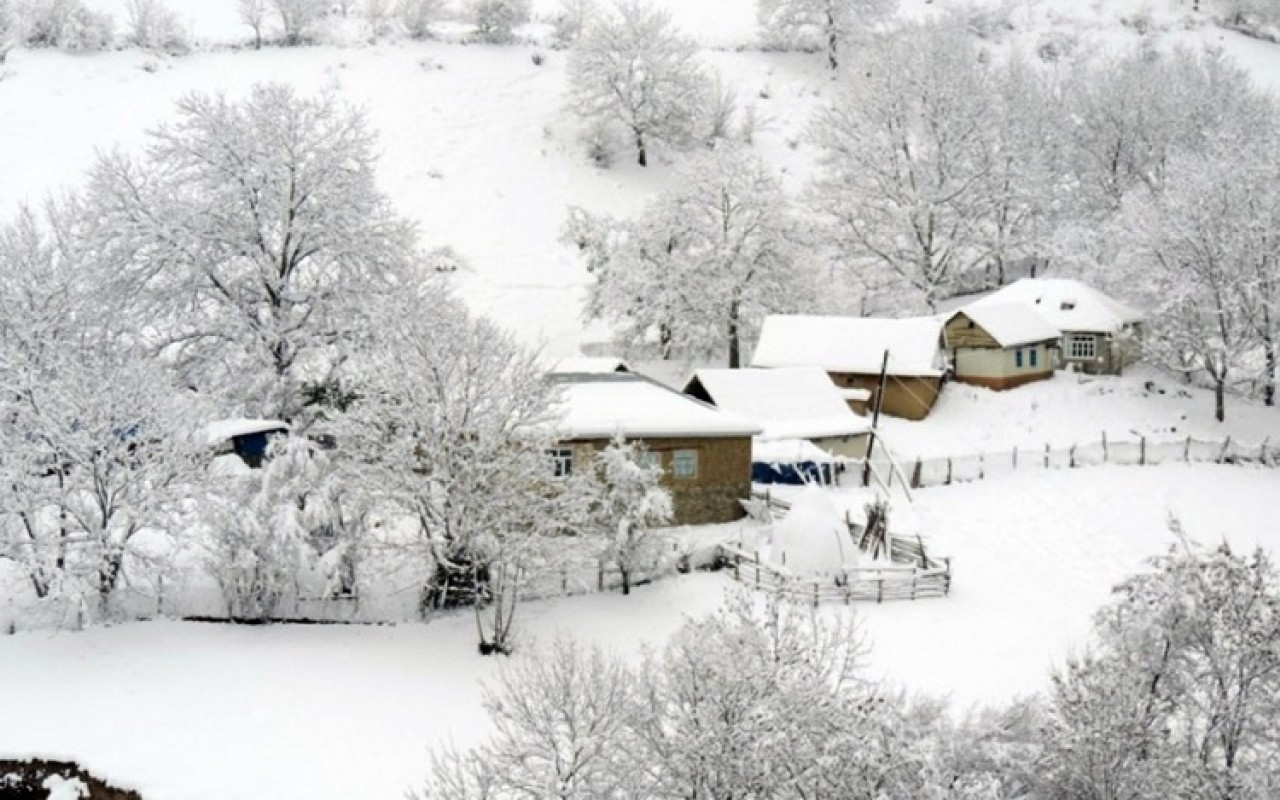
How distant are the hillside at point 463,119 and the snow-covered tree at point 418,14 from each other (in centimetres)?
142

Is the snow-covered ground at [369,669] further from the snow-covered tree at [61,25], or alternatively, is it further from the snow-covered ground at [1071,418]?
the snow-covered tree at [61,25]

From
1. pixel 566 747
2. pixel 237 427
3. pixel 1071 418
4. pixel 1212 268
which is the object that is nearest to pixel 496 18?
pixel 1071 418

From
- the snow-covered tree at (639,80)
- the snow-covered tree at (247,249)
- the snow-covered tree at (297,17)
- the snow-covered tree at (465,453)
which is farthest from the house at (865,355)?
the snow-covered tree at (297,17)

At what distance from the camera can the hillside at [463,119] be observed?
2175 inches

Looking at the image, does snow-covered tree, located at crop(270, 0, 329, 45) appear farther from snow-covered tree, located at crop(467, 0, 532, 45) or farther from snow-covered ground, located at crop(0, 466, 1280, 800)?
snow-covered ground, located at crop(0, 466, 1280, 800)

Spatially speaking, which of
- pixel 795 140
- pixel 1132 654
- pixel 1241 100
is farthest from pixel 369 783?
pixel 1241 100

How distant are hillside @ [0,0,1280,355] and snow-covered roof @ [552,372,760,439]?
14.9m

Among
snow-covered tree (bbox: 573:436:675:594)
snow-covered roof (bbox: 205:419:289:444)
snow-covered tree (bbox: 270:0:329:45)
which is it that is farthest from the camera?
snow-covered tree (bbox: 270:0:329:45)

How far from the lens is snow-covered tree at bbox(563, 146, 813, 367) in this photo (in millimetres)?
48500

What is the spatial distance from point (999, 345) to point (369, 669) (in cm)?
3304

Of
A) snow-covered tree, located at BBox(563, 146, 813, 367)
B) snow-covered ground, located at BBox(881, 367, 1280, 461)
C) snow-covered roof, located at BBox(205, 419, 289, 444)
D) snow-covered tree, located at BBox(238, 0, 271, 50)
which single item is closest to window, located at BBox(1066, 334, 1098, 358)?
snow-covered ground, located at BBox(881, 367, 1280, 461)

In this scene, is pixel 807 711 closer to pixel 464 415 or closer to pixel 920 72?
pixel 464 415

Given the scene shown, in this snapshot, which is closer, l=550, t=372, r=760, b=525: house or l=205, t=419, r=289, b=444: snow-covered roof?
l=550, t=372, r=760, b=525: house

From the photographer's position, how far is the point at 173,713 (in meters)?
22.9
